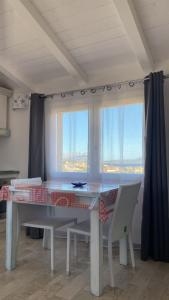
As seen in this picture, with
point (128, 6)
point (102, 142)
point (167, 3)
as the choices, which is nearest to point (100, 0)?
point (128, 6)

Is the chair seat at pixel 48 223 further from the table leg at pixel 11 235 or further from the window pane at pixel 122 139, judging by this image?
the window pane at pixel 122 139

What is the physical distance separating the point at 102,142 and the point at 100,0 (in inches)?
62.9

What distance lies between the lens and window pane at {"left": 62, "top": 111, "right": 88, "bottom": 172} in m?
3.48

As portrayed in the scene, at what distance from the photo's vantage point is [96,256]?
2.11m

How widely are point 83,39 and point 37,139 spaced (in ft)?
4.87

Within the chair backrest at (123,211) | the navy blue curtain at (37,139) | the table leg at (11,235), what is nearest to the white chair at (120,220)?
the chair backrest at (123,211)

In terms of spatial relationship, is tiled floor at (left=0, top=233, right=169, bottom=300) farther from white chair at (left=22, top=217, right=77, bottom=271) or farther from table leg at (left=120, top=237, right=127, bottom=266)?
white chair at (left=22, top=217, right=77, bottom=271)

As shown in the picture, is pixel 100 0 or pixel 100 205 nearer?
pixel 100 205

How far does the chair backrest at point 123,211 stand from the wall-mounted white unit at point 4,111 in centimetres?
240

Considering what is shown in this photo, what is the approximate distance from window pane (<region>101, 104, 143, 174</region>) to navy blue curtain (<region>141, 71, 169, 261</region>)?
281 millimetres

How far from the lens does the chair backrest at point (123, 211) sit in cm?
220

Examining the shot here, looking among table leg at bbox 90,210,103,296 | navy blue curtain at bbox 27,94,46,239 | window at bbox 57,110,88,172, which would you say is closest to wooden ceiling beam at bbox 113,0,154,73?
window at bbox 57,110,88,172

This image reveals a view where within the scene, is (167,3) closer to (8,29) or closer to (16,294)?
(8,29)

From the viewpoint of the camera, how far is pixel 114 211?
86.4 inches
